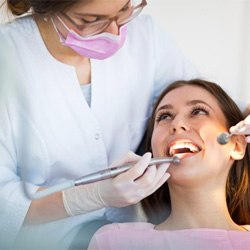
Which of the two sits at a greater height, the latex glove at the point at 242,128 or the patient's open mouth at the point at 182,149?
the latex glove at the point at 242,128

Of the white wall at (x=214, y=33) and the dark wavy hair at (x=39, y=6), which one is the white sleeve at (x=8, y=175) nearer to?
the dark wavy hair at (x=39, y=6)

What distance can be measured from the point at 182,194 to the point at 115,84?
1.15 feet

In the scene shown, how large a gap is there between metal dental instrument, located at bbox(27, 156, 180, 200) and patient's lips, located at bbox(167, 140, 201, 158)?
0.11ft

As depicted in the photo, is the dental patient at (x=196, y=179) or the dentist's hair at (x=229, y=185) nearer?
the dental patient at (x=196, y=179)

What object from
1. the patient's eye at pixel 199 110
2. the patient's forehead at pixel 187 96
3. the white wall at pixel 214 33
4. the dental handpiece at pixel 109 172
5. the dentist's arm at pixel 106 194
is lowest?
the dentist's arm at pixel 106 194

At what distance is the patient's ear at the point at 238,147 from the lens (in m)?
1.39

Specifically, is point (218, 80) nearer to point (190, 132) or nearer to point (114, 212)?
point (190, 132)

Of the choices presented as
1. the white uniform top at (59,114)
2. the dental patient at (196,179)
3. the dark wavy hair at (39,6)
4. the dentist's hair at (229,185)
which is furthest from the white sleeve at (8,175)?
the dentist's hair at (229,185)

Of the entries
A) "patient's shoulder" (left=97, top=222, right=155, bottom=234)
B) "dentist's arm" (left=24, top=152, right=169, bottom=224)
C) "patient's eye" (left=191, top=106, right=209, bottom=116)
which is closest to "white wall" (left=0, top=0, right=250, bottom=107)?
"patient's eye" (left=191, top=106, right=209, bottom=116)

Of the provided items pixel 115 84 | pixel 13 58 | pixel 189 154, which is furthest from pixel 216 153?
pixel 13 58

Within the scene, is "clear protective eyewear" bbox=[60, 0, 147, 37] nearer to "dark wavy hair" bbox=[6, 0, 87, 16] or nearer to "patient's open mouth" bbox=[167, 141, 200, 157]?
"dark wavy hair" bbox=[6, 0, 87, 16]

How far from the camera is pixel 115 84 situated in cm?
142

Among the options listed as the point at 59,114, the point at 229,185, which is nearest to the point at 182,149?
the point at 229,185

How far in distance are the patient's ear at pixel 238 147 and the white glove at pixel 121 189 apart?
0.21 metres
